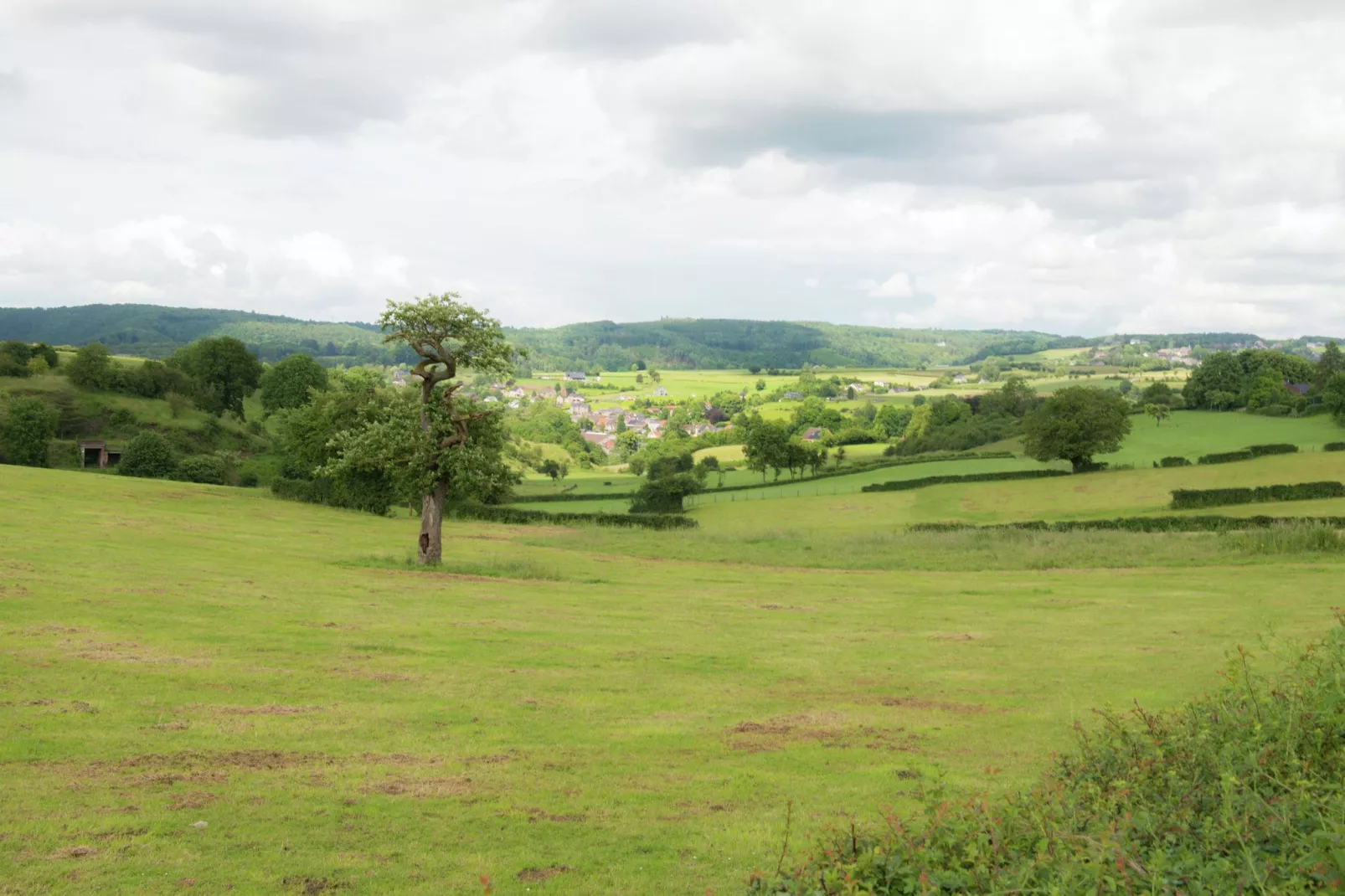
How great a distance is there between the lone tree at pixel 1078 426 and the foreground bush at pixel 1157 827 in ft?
305

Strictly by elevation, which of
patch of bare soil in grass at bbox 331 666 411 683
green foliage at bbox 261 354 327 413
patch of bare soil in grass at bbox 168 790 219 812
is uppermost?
green foliage at bbox 261 354 327 413

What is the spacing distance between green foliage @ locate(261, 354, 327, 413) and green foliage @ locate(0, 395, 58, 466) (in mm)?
29264

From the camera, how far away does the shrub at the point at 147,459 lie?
98250 millimetres

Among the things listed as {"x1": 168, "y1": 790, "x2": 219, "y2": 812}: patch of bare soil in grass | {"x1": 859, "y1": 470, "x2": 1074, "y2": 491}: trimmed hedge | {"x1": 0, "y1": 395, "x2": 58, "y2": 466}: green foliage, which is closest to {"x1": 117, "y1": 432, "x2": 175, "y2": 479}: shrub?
{"x1": 0, "y1": 395, "x2": 58, "y2": 466}: green foliage

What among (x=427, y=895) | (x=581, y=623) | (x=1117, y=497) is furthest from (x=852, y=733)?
(x=1117, y=497)

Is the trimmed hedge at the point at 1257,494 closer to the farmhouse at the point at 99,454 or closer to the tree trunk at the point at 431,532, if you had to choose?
the tree trunk at the point at 431,532

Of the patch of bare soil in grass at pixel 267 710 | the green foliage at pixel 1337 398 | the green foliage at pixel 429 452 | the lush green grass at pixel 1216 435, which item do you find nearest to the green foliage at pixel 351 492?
the green foliage at pixel 429 452

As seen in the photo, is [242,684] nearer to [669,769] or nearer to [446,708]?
[446,708]

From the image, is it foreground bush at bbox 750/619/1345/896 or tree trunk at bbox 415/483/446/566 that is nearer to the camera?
foreground bush at bbox 750/619/1345/896

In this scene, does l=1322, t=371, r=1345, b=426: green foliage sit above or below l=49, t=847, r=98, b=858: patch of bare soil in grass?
above

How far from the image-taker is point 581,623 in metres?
27.2

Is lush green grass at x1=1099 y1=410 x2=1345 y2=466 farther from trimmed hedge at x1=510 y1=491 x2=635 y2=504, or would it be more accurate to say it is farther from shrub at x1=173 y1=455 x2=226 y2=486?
shrub at x1=173 y1=455 x2=226 y2=486

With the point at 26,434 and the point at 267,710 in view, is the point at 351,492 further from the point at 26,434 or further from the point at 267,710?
the point at 267,710

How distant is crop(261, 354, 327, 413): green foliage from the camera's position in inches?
4953
